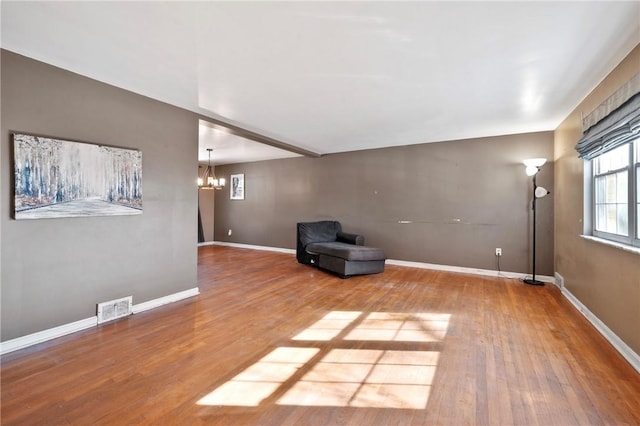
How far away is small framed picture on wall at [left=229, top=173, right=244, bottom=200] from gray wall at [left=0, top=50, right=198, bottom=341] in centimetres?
428

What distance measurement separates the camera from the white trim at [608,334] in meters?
2.09

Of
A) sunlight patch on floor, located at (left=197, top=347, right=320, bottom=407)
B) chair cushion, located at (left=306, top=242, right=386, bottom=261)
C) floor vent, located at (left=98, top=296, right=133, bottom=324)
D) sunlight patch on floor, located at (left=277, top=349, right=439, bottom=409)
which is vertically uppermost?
chair cushion, located at (left=306, top=242, right=386, bottom=261)

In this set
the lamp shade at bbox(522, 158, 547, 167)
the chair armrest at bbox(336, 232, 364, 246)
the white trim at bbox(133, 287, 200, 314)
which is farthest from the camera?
the chair armrest at bbox(336, 232, 364, 246)

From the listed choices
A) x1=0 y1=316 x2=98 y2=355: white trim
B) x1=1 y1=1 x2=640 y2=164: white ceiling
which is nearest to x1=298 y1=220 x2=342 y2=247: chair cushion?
x1=1 y1=1 x2=640 y2=164: white ceiling

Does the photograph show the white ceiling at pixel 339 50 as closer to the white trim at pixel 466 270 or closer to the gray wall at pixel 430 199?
the gray wall at pixel 430 199

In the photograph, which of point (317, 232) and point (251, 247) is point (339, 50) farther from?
point (251, 247)

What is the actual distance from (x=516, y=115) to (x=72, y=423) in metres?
5.25

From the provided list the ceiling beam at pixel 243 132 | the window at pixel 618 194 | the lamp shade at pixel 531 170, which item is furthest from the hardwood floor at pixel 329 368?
the ceiling beam at pixel 243 132

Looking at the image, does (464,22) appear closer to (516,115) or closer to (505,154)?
(516,115)

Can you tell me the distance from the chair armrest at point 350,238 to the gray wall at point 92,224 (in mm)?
3006

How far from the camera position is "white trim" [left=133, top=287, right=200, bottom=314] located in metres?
3.12

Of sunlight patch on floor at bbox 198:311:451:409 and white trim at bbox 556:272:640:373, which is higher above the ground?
white trim at bbox 556:272:640:373

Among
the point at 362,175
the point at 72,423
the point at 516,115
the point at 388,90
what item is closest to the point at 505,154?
the point at 516,115

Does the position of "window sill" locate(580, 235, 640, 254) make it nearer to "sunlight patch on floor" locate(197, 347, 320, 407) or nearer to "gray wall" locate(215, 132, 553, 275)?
"gray wall" locate(215, 132, 553, 275)
